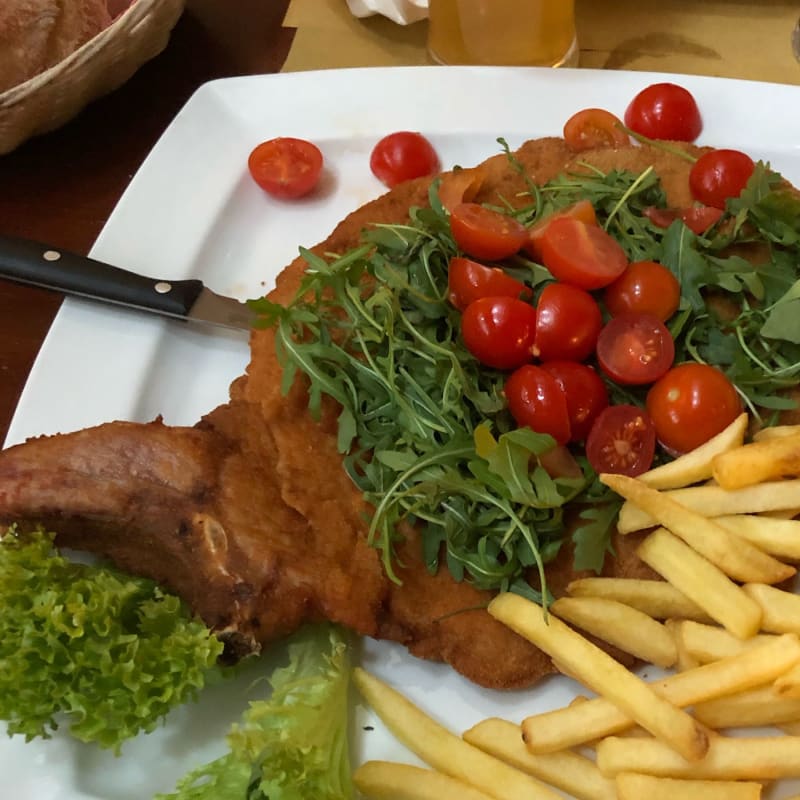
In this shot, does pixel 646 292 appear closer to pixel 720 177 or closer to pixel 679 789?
pixel 720 177

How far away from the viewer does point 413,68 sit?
3.57 metres

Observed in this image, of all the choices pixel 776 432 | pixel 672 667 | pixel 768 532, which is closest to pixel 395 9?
pixel 776 432

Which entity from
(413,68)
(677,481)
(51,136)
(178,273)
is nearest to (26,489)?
(178,273)

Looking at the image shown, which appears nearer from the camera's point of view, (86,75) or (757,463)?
(757,463)

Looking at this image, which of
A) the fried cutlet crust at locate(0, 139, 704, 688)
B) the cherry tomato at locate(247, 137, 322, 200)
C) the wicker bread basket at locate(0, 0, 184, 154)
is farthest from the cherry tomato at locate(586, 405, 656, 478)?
the wicker bread basket at locate(0, 0, 184, 154)

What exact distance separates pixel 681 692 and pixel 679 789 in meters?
0.21

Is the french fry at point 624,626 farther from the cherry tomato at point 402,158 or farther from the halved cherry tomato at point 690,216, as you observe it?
the cherry tomato at point 402,158

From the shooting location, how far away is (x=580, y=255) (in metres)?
2.56

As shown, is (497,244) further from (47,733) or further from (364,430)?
(47,733)

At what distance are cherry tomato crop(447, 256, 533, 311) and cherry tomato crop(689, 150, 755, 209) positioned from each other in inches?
30.5

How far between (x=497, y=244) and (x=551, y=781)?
1.51 metres

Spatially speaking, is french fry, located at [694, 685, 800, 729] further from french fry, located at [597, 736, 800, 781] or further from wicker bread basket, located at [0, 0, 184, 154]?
wicker bread basket, located at [0, 0, 184, 154]

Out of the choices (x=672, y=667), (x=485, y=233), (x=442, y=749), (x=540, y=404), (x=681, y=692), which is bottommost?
(x=672, y=667)

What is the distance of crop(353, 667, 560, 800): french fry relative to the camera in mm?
2039
